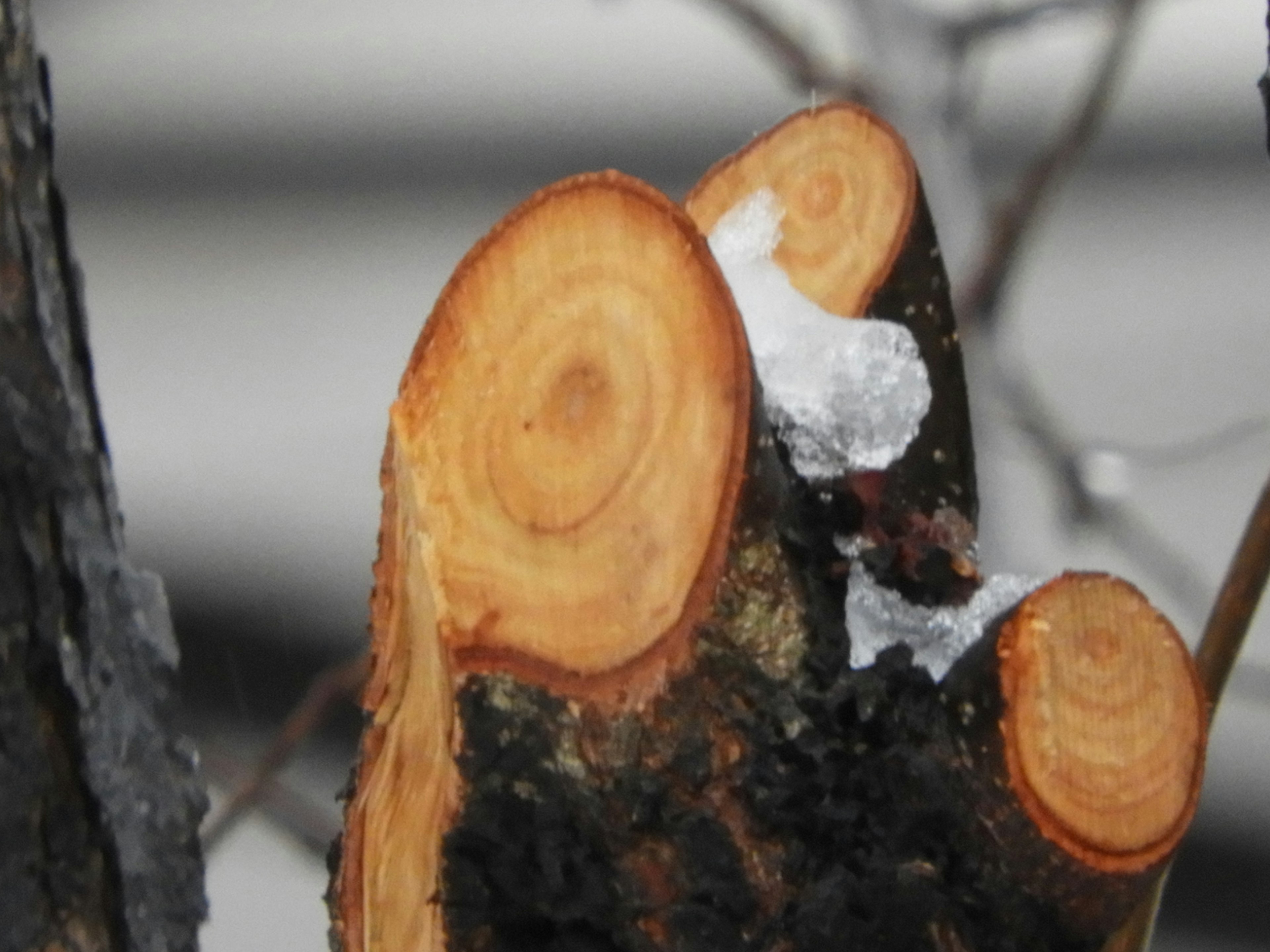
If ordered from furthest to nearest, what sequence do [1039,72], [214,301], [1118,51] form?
[214,301]
[1039,72]
[1118,51]

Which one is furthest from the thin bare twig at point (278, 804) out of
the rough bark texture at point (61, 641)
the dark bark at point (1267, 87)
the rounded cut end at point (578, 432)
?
the dark bark at point (1267, 87)

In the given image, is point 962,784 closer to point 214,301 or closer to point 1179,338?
point 1179,338

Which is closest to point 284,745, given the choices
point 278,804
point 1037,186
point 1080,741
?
point 278,804

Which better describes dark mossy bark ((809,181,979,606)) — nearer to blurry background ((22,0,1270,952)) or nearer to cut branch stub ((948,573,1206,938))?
cut branch stub ((948,573,1206,938))

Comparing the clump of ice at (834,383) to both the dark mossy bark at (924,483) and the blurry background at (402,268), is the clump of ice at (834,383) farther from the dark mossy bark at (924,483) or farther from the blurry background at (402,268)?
the blurry background at (402,268)

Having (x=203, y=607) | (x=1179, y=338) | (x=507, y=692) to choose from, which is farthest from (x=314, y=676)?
(x=507, y=692)

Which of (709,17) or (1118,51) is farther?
(709,17)

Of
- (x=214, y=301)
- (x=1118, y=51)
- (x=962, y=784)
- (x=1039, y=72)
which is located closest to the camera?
(x=962, y=784)

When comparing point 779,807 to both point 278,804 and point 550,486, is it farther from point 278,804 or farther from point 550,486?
point 278,804
